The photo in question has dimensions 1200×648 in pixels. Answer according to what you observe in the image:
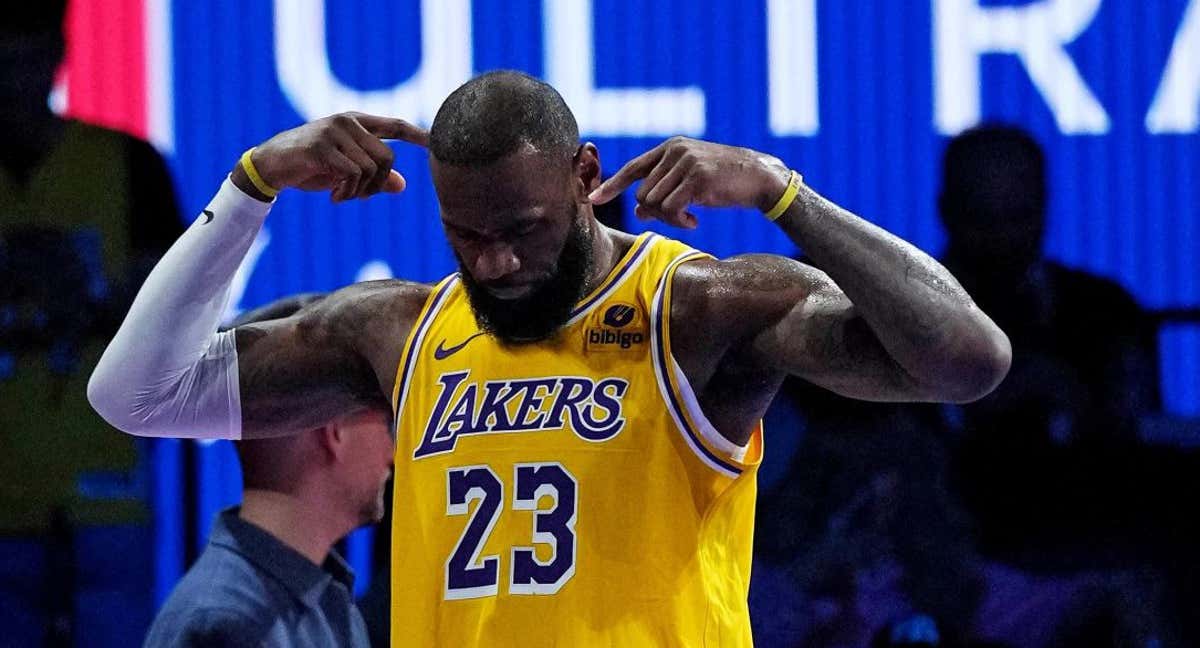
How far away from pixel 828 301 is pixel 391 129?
2.49 feet

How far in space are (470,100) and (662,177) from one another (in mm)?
344

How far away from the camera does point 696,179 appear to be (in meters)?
2.12

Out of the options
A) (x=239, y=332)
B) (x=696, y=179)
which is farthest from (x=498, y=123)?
(x=239, y=332)

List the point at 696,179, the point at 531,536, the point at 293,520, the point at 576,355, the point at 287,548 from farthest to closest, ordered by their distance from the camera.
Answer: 1. the point at 293,520
2. the point at 287,548
3. the point at 576,355
4. the point at 531,536
5. the point at 696,179

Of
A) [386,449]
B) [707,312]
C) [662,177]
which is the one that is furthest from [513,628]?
[386,449]

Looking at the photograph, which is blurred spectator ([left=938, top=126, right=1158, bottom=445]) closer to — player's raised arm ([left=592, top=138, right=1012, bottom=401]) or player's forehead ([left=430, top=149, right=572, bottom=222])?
player's raised arm ([left=592, top=138, right=1012, bottom=401])

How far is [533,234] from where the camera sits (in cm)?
225

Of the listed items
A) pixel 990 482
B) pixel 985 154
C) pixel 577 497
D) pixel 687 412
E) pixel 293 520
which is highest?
pixel 985 154

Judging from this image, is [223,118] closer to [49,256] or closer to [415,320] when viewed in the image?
[49,256]

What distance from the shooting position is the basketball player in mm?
2158

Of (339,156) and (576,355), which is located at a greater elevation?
(339,156)

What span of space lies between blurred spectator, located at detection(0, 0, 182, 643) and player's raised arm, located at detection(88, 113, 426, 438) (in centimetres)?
219

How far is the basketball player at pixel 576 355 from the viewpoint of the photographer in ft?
7.08

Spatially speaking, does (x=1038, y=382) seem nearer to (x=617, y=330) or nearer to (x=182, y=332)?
(x=617, y=330)
